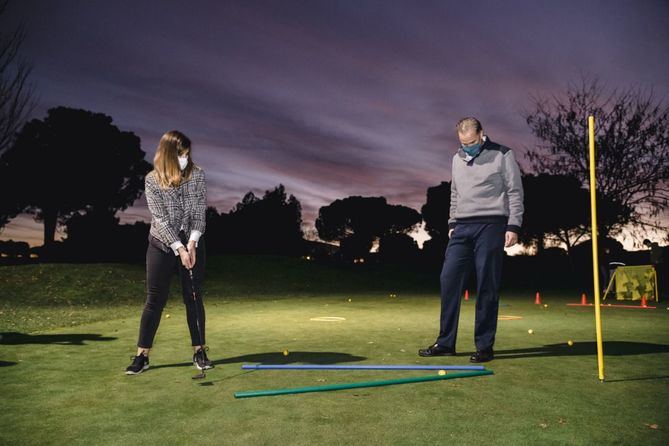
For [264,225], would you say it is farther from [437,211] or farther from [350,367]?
[350,367]

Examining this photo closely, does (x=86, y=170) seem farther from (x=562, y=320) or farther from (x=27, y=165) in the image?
(x=562, y=320)

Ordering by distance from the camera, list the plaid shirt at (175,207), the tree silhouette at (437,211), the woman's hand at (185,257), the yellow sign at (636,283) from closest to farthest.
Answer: the woman's hand at (185,257), the plaid shirt at (175,207), the yellow sign at (636,283), the tree silhouette at (437,211)

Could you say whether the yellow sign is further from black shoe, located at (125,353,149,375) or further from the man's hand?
black shoe, located at (125,353,149,375)

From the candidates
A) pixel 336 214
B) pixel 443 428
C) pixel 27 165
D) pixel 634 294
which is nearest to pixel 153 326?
pixel 443 428

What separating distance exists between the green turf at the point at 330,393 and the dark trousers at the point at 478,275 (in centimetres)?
42

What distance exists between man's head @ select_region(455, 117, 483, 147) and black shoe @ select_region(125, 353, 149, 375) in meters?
4.06

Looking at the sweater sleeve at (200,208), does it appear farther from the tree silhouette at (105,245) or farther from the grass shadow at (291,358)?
the tree silhouette at (105,245)

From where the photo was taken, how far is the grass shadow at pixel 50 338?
280 inches

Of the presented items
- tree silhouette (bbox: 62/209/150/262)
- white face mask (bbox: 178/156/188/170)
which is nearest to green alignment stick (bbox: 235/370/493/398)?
white face mask (bbox: 178/156/188/170)

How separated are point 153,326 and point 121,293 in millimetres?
13792

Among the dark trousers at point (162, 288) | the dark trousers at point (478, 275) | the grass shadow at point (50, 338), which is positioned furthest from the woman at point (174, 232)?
the dark trousers at point (478, 275)

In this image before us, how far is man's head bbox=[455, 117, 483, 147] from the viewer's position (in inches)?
228

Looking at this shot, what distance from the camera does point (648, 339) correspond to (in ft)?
23.5

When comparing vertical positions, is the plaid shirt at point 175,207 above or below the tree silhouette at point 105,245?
below
